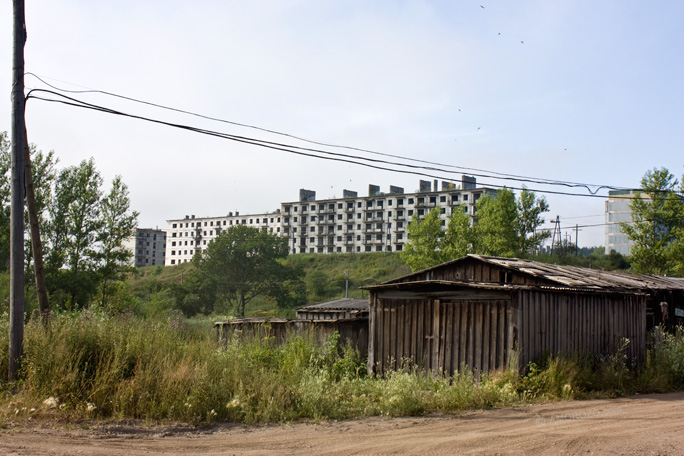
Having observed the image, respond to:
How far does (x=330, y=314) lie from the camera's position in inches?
1229

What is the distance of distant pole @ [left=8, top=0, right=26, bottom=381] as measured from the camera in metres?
10.2

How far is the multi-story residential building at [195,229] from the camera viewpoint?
13788 centimetres

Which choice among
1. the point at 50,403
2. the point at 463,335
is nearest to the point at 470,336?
the point at 463,335

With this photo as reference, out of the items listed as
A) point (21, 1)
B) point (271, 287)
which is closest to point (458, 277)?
point (21, 1)

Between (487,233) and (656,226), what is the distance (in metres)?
11.8

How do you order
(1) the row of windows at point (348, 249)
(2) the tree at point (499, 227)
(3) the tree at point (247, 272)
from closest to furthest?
(2) the tree at point (499, 227)
(3) the tree at point (247, 272)
(1) the row of windows at point (348, 249)

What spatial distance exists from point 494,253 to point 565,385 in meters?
32.5

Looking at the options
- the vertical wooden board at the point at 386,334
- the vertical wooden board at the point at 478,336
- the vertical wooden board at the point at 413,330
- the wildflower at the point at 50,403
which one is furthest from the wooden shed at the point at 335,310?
the wildflower at the point at 50,403

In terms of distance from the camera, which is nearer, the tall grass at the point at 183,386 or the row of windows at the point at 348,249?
the tall grass at the point at 183,386

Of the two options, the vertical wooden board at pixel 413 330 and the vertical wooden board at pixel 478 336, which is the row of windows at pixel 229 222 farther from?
the vertical wooden board at pixel 478 336

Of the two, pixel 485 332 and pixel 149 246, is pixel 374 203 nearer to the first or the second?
pixel 149 246

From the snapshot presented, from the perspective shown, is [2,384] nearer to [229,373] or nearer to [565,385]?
[229,373]

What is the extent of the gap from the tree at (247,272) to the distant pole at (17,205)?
61233 mm

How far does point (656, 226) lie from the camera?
38.6 metres
